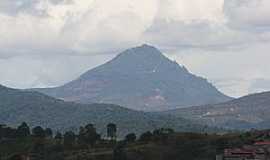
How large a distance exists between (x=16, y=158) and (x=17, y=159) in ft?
12.9

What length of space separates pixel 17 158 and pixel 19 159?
2855 millimetres

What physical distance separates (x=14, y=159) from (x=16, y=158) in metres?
2.50

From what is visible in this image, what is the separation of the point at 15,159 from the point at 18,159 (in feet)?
4.81

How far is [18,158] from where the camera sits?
551ft

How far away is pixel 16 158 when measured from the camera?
169 m

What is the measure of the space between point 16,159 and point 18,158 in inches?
74.0

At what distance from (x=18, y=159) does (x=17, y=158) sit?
2.81 metres

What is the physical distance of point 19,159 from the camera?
543ft

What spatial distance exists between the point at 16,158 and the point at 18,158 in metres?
1.50

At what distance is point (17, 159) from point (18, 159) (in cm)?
22

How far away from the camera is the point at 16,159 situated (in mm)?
166000

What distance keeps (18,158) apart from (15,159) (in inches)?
47.6

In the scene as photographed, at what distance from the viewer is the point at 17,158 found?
168 m

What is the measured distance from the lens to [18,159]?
165500mm
